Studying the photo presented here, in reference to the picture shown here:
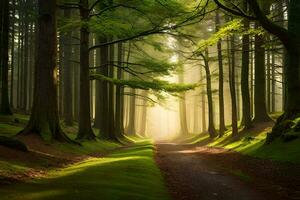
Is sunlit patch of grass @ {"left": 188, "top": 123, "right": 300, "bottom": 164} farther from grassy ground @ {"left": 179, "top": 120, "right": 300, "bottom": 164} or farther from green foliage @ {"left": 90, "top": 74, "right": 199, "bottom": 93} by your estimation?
green foliage @ {"left": 90, "top": 74, "right": 199, "bottom": 93}

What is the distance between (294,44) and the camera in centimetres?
1822

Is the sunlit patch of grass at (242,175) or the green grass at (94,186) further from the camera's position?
the sunlit patch of grass at (242,175)

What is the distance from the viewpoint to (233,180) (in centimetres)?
1273

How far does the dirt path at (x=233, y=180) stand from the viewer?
1029 centimetres

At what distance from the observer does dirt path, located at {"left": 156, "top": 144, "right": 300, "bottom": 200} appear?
33.8 ft

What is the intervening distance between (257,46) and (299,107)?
10097 mm

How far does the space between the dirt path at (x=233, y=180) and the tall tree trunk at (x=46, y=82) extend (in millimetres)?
5299

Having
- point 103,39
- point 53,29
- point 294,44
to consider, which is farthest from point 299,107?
point 103,39

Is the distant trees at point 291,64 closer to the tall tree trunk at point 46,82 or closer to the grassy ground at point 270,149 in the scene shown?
the grassy ground at point 270,149

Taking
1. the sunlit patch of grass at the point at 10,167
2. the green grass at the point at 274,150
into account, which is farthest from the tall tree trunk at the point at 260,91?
the sunlit patch of grass at the point at 10,167

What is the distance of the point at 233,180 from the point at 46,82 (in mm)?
9536

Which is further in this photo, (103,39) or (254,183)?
(103,39)

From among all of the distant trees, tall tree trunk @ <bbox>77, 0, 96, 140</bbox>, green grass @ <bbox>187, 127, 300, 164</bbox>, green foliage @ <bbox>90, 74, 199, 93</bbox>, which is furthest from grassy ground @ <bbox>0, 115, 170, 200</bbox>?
green foliage @ <bbox>90, 74, 199, 93</bbox>

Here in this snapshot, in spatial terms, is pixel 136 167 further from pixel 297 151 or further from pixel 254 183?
pixel 297 151
